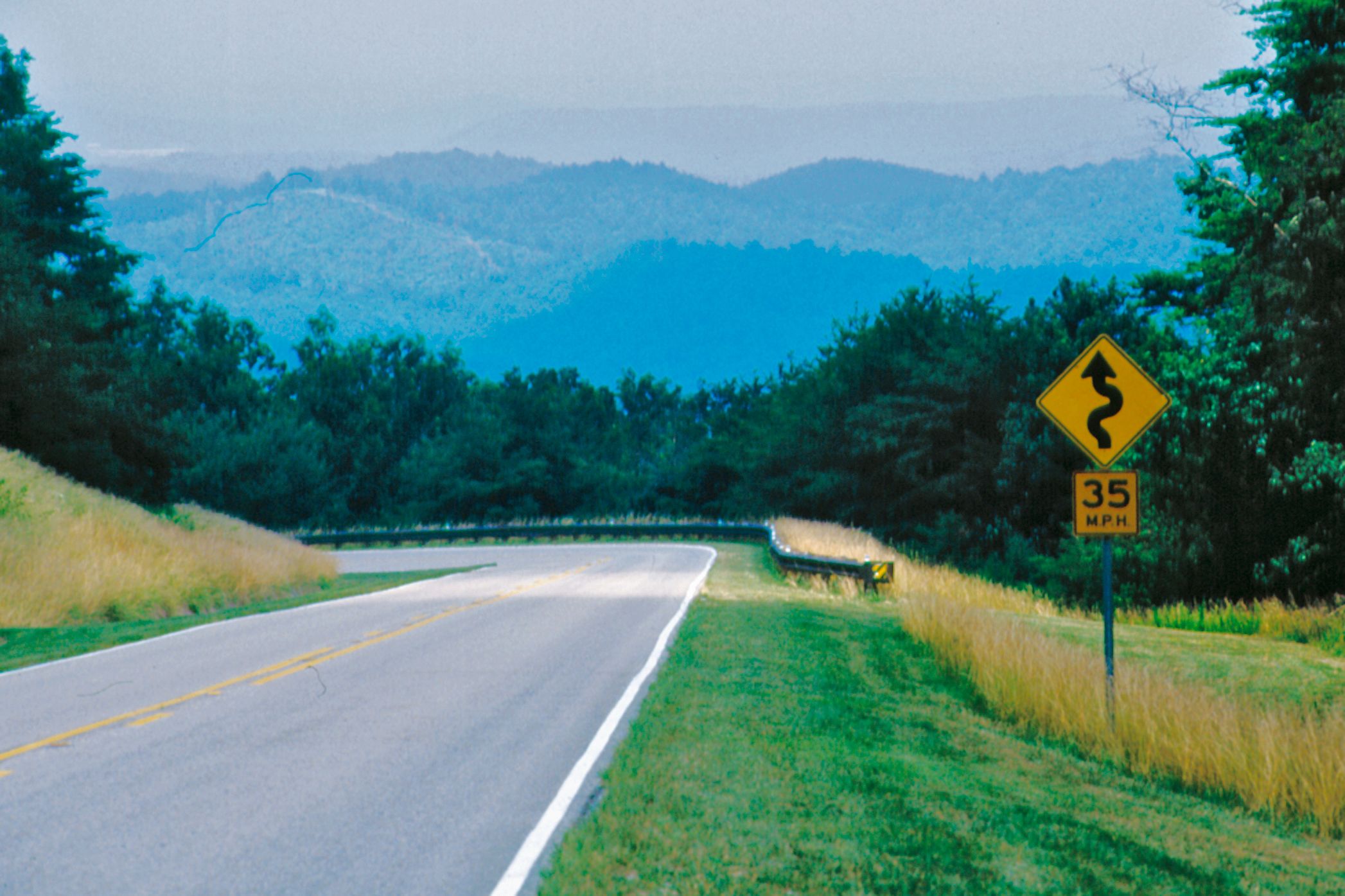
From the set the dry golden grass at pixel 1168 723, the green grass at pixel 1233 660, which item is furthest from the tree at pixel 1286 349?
the dry golden grass at pixel 1168 723

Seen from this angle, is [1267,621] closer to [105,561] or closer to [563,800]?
[563,800]

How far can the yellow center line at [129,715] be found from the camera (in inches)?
380

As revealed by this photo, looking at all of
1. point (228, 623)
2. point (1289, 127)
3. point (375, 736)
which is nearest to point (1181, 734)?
point (375, 736)

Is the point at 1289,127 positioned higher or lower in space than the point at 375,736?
higher

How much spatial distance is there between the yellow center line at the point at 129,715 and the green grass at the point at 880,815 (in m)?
4.74

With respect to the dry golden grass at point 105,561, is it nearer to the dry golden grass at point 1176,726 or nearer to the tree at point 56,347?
the tree at point 56,347

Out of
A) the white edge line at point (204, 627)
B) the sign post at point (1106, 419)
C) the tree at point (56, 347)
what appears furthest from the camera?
the tree at point (56, 347)

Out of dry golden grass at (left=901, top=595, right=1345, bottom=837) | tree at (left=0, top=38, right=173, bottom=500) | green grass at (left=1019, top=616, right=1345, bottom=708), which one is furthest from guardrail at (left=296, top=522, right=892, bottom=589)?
dry golden grass at (left=901, top=595, right=1345, bottom=837)

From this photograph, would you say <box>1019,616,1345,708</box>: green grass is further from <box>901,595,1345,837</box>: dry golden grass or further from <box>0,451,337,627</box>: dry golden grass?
<box>0,451,337,627</box>: dry golden grass

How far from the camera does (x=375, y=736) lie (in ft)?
33.1

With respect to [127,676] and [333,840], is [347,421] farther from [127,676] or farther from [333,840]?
[333,840]

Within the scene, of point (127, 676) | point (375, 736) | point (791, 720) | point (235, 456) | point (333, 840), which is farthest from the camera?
point (235, 456)

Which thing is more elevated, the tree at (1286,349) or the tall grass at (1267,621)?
the tree at (1286,349)

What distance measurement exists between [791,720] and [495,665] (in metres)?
5.02
